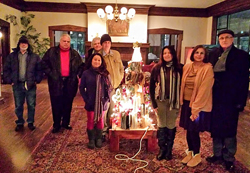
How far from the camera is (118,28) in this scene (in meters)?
8.28

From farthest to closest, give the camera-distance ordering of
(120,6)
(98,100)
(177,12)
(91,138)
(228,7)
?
(177,12)
(120,6)
(228,7)
(91,138)
(98,100)

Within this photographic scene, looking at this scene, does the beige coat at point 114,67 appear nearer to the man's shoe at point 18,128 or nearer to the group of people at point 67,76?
the group of people at point 67,76

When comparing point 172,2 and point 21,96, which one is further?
point 172,2

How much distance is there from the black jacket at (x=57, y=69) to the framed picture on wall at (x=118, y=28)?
5299 mm

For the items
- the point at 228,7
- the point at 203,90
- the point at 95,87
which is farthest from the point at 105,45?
the point at 228,7

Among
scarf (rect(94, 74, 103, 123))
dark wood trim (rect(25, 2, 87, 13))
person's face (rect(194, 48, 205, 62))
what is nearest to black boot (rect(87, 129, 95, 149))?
scarf (rect(94, 74, 103, 123))

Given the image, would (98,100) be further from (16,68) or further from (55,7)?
(55,7)

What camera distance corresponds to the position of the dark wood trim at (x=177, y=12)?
28.1 ft

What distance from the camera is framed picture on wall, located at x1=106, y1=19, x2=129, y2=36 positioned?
823 cm

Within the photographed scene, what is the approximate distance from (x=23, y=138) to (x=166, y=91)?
2.04 m

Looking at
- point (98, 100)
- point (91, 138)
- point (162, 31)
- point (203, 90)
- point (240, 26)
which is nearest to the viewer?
point (203, 90)

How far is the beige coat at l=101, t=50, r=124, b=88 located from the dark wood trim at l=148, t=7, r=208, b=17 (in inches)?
241

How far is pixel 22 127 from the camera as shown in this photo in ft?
11.4

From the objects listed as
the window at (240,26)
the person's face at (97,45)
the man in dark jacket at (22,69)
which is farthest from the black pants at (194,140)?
the window at (240,26)
